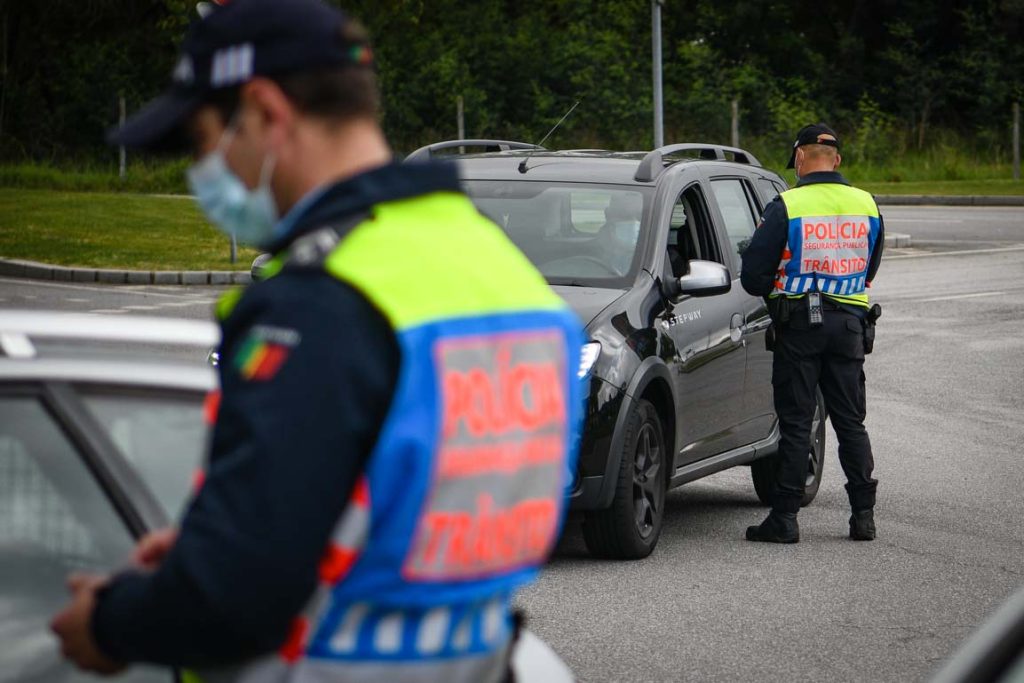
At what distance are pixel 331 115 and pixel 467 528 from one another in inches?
21.0

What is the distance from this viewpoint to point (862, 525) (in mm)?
7906

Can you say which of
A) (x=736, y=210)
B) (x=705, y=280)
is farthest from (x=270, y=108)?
(x=736, y=210)

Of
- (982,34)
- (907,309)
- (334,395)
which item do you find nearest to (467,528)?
(334,395)

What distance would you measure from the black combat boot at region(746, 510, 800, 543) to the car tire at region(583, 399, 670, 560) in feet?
1.79

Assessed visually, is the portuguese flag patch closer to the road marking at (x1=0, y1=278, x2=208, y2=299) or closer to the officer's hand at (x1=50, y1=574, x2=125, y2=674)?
the officer's hand at (x1=50, y1=574, x2=125, y2=674)

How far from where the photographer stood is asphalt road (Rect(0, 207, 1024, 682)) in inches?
234

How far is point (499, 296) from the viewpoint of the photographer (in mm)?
2135

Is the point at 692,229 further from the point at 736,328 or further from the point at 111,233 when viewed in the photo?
the point at 111,233

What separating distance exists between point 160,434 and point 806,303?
560 cm

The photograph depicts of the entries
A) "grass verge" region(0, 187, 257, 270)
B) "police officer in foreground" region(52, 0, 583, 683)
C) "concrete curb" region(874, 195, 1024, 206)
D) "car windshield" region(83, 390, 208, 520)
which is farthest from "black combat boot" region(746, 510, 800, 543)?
"concrete curb" region(874, 195, 1024, 206)

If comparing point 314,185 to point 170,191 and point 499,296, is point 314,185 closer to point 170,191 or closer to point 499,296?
point 499,296

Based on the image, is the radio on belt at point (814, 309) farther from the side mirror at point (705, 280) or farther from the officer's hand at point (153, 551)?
the officer's hand at point (153, 551)

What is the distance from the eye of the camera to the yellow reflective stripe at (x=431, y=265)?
2006 millimetres

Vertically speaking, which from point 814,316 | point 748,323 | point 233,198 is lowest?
point 748,323
